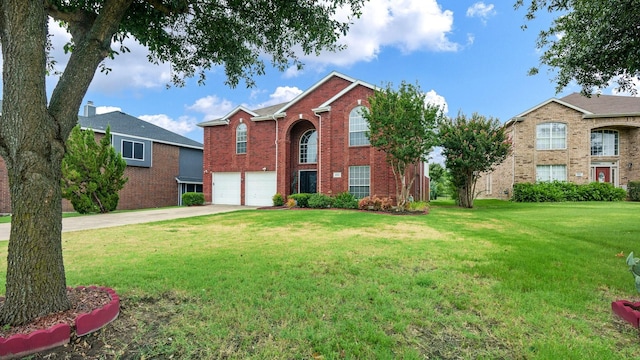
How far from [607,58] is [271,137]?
1765cm

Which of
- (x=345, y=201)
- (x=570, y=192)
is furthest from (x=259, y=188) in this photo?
(x=570, y=192)

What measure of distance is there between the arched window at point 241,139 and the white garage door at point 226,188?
1.82m

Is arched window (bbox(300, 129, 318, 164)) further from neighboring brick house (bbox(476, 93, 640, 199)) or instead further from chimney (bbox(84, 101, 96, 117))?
chimney (bbox(84, 101, 96, 117))

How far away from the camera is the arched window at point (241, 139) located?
72.8 feet

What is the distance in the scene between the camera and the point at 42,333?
260 centimetres

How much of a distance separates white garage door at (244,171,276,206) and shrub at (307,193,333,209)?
442 centimetres

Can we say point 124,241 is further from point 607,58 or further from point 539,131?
point 539,131

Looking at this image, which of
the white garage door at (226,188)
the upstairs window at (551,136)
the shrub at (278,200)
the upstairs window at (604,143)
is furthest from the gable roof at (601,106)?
the white garage door at (226,188)

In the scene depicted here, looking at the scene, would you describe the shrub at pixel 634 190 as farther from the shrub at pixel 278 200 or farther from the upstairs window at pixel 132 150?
the upstairs window at pixel 132 150

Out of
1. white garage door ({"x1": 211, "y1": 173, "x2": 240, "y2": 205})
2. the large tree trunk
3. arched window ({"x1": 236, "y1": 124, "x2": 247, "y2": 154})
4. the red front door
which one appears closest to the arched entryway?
arched window ({"x1": 236, "y1": 124, "x2": 247, "y2": 154})

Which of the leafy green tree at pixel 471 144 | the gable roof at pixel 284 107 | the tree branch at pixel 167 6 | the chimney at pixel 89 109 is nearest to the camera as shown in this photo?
the tree branch at pixel 167 6

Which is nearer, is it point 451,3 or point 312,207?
point 451,3

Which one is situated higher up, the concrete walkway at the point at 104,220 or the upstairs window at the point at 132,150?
the upstairs window at the point at 132,150

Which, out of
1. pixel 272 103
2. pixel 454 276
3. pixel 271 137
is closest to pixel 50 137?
pixel 454 276
